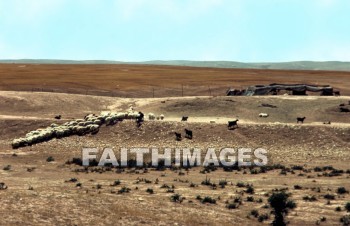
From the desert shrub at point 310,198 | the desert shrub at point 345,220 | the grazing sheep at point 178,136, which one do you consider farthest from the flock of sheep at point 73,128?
the desert shrub at point 345,220

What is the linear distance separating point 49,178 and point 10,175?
2.82 metres

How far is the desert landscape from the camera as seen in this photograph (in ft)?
81.0

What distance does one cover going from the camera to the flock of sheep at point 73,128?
47906 mm

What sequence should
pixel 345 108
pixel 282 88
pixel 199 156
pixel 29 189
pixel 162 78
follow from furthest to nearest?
1. pixel 162 78
2. pixel 282 88
3. pixel 345 108
4. pixel 199 156
5. pixel 29 189

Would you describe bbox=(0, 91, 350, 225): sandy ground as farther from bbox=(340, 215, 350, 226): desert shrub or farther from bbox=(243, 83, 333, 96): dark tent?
bbox=(243, 83, 333, 96): dark tent

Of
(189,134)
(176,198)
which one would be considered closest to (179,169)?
(189,134)

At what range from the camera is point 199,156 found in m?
44.0

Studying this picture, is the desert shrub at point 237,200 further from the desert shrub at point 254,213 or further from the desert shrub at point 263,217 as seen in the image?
the desert shrub at point 263,217

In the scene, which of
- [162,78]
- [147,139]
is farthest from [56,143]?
[162,78]

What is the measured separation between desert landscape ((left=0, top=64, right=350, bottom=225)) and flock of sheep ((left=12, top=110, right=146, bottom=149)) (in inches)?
32.3

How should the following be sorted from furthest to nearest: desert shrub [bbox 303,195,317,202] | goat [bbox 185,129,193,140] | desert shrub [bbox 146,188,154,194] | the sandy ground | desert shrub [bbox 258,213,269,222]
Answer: goat [bbox 185,129,193,140], desert shrub [bbox 146,188,154,194], desert shrub [bbox 303,195,317,202], desert shrub [bbox 258,213,269,222], the sandy ground

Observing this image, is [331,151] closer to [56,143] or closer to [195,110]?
[195,110]

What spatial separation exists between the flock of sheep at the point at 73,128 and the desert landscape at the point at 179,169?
821 mm

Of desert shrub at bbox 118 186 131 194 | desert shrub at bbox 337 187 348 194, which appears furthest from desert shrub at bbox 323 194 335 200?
desert shrub at bbox 118 186 131 194
